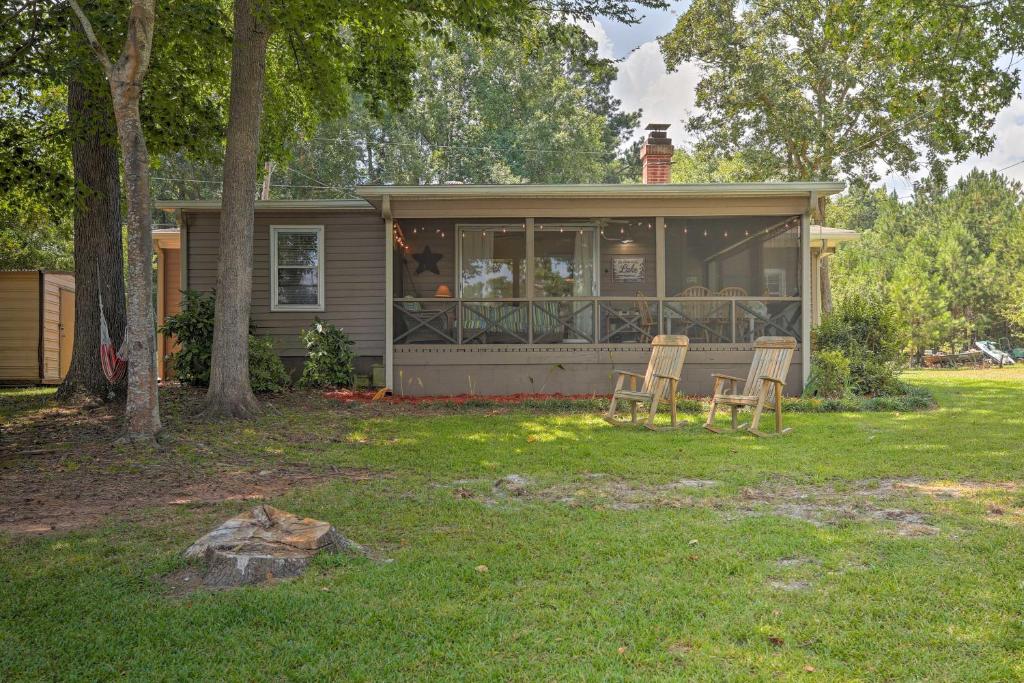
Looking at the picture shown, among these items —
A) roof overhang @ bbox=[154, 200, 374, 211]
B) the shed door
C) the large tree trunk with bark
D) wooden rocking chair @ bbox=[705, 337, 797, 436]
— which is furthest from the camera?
the shed door

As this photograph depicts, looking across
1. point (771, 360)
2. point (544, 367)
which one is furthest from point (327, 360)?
point (771, 360)

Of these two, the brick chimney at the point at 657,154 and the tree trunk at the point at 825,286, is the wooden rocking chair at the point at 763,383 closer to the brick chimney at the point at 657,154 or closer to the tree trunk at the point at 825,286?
the brick chimney at the point at 657,154

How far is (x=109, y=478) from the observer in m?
5.89

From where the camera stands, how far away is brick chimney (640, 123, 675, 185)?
14.4m

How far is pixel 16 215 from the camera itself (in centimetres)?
1427

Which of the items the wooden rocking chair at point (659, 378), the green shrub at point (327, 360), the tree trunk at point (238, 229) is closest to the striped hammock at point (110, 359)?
the tree trunk at point (238, 229)

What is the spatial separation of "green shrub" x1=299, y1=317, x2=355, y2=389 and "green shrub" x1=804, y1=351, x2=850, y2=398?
6.81 m

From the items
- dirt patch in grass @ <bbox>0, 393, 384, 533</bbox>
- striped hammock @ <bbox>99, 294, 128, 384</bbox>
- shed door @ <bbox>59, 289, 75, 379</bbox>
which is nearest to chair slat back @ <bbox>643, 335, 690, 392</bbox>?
dirt patch in grass @ <bbox>0, 393, 384, 533</bbox>

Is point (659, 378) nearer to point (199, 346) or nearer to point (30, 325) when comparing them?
point (199, 346)

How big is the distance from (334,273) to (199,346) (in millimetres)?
2433

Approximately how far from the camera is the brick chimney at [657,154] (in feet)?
47.1

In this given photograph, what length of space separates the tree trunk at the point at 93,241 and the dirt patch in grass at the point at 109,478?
2.38 m

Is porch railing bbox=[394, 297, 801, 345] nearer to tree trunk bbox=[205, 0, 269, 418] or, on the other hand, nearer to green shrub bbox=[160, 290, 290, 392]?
green shrub bbox=[160, 290, 290, 392]

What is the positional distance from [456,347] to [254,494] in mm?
6384
